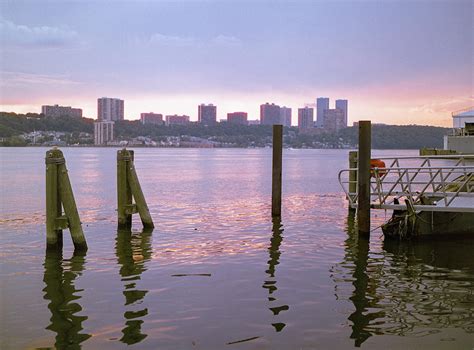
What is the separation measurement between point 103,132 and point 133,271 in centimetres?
18110

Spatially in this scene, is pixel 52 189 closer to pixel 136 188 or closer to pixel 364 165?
pixel 136 188

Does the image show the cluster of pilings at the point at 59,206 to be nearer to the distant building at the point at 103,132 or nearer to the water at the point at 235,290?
the water at the point at 235,290

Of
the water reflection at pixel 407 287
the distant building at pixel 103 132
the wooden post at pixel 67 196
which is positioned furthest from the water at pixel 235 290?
the distant building at pixel 103 132

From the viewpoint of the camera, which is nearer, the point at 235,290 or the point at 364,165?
the point at 235,290

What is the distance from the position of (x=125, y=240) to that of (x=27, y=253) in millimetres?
2747

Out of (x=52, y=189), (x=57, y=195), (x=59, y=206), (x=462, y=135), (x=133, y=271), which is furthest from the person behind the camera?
(x=462, y=135)

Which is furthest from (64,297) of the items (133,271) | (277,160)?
(277,160)

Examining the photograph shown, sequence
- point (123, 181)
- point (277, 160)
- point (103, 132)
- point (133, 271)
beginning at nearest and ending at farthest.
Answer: point (133, 271) → point (123, 181) → point (277, 160) → point (103, 132)

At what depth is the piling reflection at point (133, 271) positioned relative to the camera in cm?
801

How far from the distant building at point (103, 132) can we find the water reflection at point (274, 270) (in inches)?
→ 6770

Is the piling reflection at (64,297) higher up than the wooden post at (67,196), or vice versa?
the wooden post at (67,196)

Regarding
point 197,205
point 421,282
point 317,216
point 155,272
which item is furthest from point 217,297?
point 197,205

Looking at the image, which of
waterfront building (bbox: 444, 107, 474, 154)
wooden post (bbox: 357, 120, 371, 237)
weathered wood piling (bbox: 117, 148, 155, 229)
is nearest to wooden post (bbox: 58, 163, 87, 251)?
weathered wood piling (bbox: 117, 148, 155, 229)

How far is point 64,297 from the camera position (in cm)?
973
